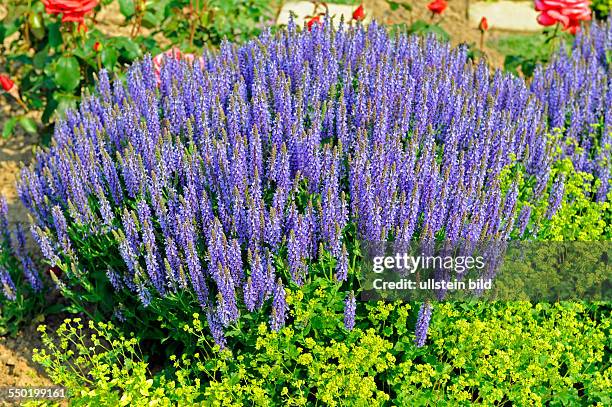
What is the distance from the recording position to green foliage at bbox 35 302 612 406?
3.25m

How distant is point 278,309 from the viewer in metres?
3.23

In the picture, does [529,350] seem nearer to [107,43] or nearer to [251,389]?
[251,389]

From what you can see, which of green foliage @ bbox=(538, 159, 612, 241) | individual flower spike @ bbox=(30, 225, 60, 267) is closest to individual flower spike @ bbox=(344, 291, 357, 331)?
green foliage @ bbox=(538, 159, 612, 241)

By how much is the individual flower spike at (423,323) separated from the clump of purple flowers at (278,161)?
0.06 ft

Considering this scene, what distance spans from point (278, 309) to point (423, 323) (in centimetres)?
67

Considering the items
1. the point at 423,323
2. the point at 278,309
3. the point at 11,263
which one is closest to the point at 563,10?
the point at 423,323

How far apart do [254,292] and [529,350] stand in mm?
1305

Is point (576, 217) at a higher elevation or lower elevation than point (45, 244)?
higher

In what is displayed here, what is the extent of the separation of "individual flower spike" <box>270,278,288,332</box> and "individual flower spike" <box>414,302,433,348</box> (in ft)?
2.04

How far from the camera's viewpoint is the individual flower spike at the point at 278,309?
126 inches

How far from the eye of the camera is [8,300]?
4234mm

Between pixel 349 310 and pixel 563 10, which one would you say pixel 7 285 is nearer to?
pixel 349 310

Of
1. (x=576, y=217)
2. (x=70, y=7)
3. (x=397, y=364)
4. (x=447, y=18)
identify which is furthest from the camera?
(x=447, y=18)

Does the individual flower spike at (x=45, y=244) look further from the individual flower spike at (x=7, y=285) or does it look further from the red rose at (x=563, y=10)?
the red rose at (x=563, y=10)
